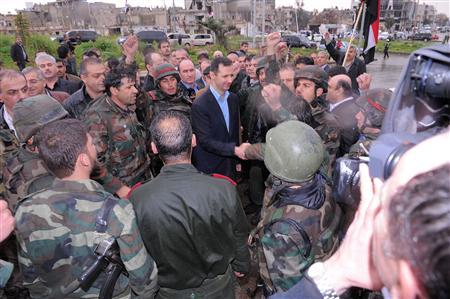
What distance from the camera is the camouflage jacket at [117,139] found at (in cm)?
305

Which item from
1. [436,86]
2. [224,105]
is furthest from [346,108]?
[436,86]

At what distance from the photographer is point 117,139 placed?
3.18 meters

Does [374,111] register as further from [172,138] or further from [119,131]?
[119,131]

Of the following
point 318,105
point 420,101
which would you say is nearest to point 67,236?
point 420,101

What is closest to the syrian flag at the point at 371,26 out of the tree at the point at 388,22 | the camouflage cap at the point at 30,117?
the camouflage cap at the point at 30,117

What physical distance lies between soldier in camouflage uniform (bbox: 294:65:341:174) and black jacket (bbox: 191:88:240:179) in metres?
0.85

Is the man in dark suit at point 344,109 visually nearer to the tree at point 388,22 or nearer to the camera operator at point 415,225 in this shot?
the camera operator at point 415,225

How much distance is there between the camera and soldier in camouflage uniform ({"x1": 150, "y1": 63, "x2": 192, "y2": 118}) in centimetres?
430

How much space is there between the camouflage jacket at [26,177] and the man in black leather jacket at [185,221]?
74 centimetres

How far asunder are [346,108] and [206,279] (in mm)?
2536

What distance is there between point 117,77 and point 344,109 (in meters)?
2.51

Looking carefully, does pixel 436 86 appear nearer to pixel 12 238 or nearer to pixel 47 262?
pixel 47 262

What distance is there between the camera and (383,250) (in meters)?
0.65

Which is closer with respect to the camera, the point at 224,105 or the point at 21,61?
the point at 224,105
